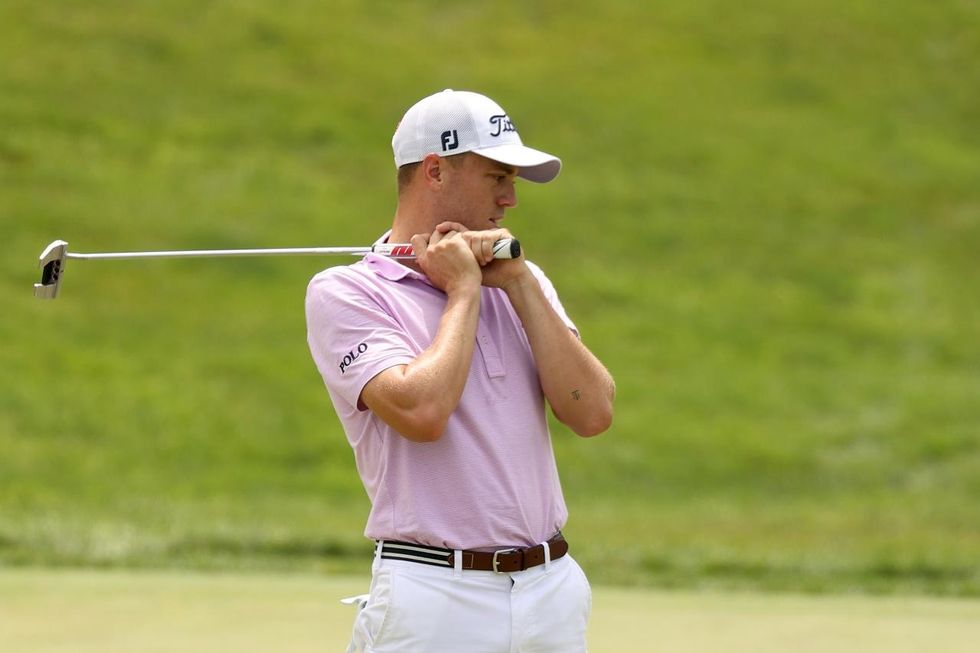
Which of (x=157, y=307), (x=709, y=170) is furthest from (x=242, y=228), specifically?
(x=709, y=170)

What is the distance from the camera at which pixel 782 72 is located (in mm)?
21047

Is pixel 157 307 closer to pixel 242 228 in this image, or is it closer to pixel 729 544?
pixel 242 228

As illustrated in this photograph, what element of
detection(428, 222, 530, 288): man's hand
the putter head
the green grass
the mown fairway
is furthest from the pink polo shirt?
the green grass

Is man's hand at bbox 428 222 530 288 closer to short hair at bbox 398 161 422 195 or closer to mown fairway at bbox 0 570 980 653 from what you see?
short hair at bbox 398 161 422 195

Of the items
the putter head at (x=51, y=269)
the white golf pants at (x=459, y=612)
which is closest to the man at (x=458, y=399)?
the white golf pants at (x=459, y=612)

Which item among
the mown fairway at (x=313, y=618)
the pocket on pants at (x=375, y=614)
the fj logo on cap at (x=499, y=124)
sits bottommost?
the mown fairway at (x=313, y=618)

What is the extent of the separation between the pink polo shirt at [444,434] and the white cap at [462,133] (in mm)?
212

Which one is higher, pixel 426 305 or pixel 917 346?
pixel 917 346

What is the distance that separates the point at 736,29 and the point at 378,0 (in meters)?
4.61

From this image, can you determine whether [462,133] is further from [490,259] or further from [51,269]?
[51,269]

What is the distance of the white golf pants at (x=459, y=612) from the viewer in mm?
2932

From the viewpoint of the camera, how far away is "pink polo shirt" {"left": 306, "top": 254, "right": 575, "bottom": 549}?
296cm

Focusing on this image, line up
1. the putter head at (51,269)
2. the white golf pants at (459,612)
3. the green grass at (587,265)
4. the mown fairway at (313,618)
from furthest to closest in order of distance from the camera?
the green grass at (587,265)
the mown fairway at (313,618)
the putter head at (51,269)
the white golf pants at (459,612)

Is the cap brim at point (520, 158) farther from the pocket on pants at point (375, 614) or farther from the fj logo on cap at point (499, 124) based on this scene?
the pocket on pants at point (375, 614)
